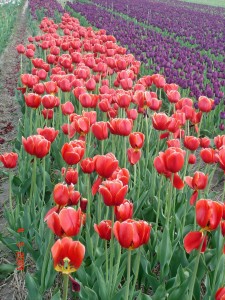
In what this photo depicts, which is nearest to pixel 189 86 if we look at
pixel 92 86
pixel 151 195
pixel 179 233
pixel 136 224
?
pixel 92 86

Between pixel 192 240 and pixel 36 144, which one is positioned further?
pixel 36 144

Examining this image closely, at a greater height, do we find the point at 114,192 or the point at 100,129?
the point at 114,192

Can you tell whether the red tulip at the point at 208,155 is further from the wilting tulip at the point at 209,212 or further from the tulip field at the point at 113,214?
the wilting tulip at the point at 209,212

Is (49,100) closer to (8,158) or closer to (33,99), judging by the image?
(33,99)

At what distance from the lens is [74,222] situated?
1796 mm

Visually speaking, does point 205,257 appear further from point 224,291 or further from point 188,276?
point 224,291

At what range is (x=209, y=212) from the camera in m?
1.74

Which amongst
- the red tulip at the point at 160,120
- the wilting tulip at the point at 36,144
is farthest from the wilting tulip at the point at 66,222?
the red tulip at the point at 160,120

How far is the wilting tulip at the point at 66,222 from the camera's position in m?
1.78

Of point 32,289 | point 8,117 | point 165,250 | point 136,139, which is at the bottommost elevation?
point 8,117

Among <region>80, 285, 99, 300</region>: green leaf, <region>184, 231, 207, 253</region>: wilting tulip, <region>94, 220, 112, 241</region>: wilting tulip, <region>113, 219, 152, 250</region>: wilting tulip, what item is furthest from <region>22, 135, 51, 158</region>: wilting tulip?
<region>184, 231, 207, 253</region>: wilting tulip

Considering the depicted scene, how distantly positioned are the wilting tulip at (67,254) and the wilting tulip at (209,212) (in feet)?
1.54

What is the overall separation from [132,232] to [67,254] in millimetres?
263

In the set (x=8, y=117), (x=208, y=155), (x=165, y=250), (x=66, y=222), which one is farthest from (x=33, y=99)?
(x=8, y=117)
